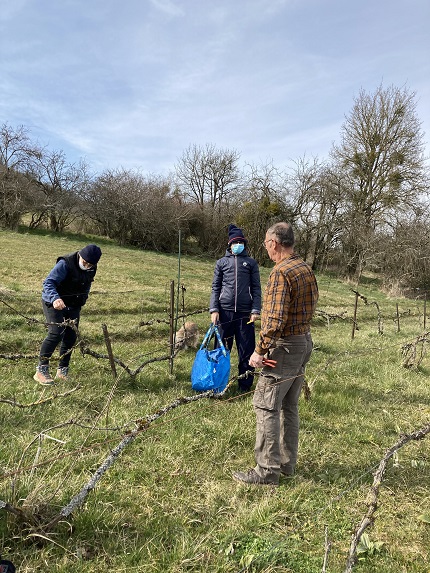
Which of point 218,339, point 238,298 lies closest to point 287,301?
point 218,339

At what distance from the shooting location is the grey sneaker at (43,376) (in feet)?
13.4

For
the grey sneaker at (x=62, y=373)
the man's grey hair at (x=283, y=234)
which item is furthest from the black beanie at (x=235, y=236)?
the grey sneaker at (x=62, y=373)

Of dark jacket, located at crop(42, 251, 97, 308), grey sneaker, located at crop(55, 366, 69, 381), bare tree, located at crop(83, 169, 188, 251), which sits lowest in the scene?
grey sneaker, located at crop(55, 366, 69, 381)

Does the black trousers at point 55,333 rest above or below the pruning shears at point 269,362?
below

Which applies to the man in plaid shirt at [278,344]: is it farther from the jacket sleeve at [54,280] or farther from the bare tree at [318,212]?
the bare tree at [318,212]

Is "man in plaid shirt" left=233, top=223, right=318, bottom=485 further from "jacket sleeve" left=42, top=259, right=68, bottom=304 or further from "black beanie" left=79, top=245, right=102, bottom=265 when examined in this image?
"jacket sleeve" left=42, top=259, right=68, bottom=304

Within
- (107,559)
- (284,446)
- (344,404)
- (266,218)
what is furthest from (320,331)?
(266,218)

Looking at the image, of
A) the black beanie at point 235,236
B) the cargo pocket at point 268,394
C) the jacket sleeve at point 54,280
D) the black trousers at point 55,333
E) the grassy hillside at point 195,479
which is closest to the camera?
the grassy hillside at point 195,479

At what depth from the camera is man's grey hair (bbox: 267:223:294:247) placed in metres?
2.59

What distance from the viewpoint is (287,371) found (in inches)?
102

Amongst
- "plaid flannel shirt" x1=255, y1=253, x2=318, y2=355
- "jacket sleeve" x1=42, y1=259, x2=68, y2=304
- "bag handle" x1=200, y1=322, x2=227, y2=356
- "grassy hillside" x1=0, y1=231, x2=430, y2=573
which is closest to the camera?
"grassy hillside" x1=0, y1=231, x2=430, y2=573

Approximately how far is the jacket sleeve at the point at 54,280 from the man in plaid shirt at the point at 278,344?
8.13ft

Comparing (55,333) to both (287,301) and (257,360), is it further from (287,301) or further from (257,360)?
(287,301)

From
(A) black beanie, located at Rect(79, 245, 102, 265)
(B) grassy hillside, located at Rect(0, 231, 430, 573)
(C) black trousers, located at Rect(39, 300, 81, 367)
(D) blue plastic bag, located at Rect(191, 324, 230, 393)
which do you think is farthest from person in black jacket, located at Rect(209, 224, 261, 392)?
(C) black trousers, located at Rect(39, 300, 81, 367)
